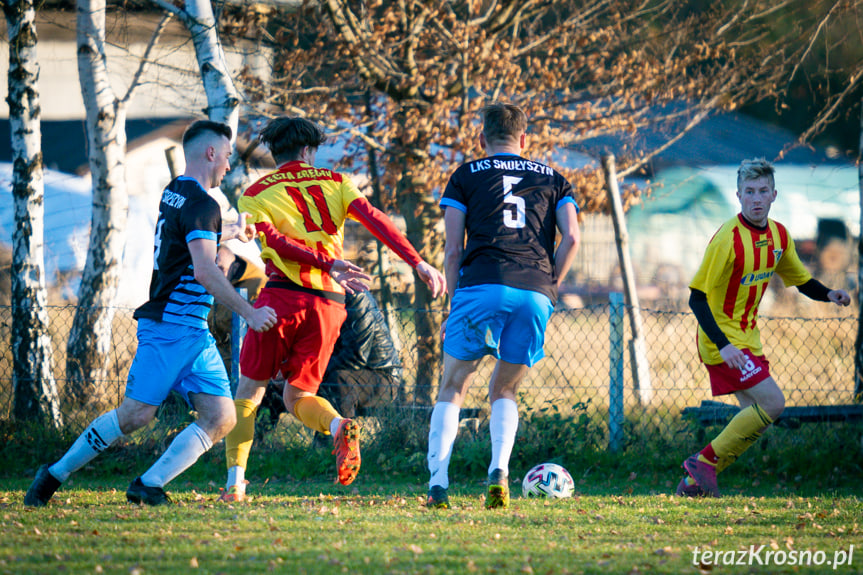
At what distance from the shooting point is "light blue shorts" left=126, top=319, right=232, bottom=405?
4293mm

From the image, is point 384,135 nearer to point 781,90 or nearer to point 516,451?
point 516,451

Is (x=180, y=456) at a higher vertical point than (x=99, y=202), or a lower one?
lower

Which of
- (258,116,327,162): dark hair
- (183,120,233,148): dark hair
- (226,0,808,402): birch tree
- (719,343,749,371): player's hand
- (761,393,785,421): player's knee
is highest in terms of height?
(226,0,808,402): birch tree

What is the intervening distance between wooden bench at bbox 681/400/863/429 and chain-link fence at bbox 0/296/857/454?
7.0 inches

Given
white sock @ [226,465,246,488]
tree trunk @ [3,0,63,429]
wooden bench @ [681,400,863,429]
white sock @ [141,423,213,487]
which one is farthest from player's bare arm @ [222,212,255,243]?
wooden bench @ [681,400,863,429]

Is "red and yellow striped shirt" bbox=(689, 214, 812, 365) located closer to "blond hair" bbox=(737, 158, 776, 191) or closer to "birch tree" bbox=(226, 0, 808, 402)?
A: "blond hair" bbox=(737, 158, 776, 191)

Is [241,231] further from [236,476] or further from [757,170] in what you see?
[757,170]

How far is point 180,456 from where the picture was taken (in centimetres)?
441

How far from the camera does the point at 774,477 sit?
6402mm

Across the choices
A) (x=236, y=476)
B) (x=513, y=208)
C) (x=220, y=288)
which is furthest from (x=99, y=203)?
(x=513, y=208)

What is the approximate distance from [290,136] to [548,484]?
270 cm

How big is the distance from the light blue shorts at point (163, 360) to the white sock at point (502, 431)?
1.57m

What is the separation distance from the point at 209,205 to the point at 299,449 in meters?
3.07

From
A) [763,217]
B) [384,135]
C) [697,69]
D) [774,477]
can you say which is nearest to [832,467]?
[774,477]
